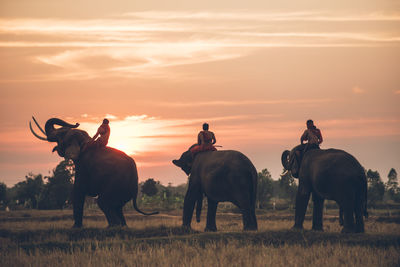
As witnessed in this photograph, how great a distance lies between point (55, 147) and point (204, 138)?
6.55 meters

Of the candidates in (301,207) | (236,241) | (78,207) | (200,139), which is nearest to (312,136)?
(301,207)

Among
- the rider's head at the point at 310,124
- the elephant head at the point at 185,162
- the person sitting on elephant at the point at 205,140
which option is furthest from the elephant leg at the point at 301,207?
the elephant head at the point at 185,162

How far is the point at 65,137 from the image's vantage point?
1022 inches

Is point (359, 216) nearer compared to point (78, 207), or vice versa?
point (359, 216)

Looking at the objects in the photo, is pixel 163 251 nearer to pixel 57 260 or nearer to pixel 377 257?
pixel 57 260

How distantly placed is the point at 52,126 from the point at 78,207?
4.10 m

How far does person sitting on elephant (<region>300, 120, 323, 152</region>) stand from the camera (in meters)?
24.5

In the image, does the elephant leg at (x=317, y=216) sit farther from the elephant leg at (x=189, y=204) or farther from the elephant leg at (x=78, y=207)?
the elephant leg at (x=78, y=207)

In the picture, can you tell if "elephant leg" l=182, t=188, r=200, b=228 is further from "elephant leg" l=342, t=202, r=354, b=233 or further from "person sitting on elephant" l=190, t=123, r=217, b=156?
"elephant leg" l=342, t=202, r=354, b=233

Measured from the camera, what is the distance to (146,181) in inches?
2842

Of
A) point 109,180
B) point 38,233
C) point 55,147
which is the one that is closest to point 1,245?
point 38,233

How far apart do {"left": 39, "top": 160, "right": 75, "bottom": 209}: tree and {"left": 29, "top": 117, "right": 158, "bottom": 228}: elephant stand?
29.9m

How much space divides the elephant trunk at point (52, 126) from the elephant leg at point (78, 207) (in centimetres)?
284

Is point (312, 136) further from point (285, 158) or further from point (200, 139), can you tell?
point (200, 139)
